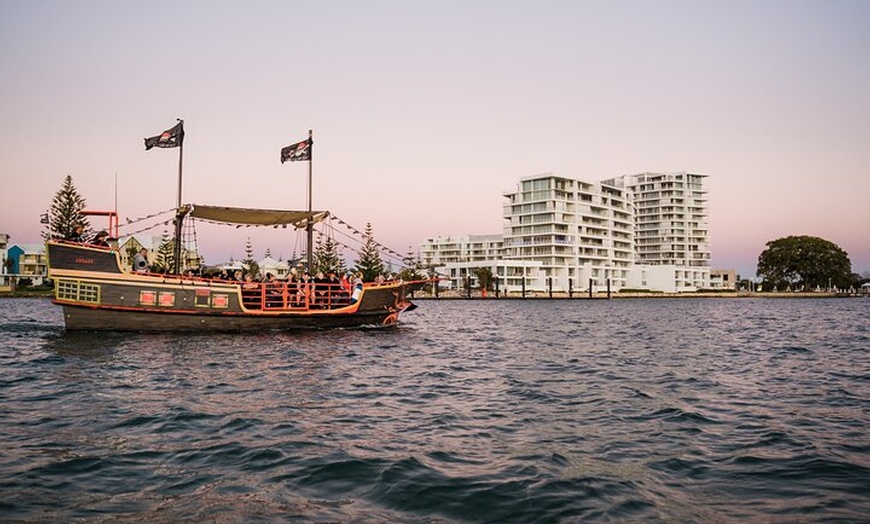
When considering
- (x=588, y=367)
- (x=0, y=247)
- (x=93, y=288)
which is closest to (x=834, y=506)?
(x=588, y=367)

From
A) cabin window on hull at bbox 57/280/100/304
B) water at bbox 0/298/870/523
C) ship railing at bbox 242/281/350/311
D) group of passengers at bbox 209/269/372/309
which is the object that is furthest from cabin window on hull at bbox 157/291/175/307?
water at bbox 0/298/870/523

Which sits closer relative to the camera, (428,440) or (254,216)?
(428,440)

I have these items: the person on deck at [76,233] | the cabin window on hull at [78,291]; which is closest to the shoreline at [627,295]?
the cabin window on hull at [78,291]

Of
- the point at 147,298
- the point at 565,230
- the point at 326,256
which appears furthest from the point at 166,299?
the point at 565,230

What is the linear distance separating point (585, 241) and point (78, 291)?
116 metres

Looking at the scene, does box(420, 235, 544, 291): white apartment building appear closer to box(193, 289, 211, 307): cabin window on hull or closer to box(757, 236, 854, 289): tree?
box(757, 236, 854, 289): tree

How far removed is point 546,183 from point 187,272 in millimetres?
104995

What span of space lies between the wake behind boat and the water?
819cm

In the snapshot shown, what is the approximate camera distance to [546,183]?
421ft

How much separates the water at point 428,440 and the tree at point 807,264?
490ft

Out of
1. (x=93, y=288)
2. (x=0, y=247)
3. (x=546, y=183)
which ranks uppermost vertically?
(x=546, y=183)

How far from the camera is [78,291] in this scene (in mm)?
27281

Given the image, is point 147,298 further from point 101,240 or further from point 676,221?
point 676,221

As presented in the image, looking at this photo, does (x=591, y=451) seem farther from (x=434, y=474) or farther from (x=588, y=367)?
(x=588, y=367)
